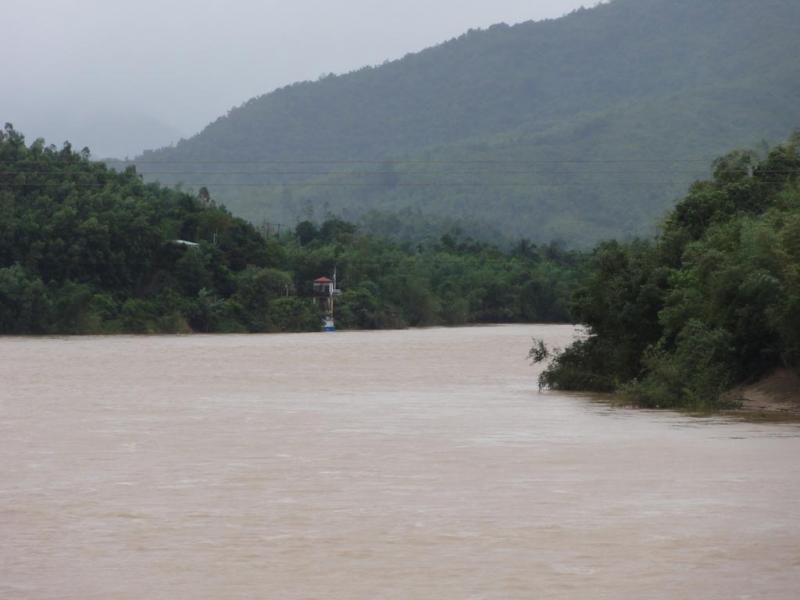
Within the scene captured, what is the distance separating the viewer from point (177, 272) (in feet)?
278

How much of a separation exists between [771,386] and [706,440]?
6.87 metres

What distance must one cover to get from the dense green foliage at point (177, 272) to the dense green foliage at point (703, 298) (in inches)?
1867

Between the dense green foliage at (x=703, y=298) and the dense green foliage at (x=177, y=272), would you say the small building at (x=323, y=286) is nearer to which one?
the dense green foliage at (x=177, y=272)

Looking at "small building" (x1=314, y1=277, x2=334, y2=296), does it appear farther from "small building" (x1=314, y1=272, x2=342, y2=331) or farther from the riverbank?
the riverbank

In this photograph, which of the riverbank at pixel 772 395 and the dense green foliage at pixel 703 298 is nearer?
the riverbank at pixel 772 395

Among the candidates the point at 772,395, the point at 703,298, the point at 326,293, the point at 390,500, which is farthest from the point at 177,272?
the point at 390,500

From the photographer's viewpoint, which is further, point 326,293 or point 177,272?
point 326,293

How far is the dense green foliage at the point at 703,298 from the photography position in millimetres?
27328

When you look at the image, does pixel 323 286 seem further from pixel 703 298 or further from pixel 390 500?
pixel 390 500

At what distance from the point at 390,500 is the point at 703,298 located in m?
14.4

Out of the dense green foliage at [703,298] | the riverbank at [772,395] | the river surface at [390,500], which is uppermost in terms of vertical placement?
the dense green foliage at [703,298]

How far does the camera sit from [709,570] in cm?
1215

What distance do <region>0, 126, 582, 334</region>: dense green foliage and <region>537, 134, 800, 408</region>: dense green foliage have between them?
47418 mm

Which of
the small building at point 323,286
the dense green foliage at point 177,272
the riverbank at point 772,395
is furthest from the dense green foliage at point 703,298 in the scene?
the small building at point 323,286
